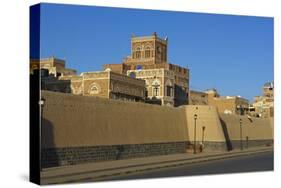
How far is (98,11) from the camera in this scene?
44.7 feet

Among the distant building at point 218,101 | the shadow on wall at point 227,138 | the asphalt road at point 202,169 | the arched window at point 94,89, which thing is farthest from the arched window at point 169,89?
the asphalt road at point 202,169

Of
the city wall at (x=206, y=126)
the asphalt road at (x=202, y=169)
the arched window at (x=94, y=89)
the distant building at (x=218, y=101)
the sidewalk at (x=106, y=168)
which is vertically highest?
the arched window at (x=94, y=89)

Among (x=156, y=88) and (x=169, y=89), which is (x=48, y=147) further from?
(x=169, y=89)

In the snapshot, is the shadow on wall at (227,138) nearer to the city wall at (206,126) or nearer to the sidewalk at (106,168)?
the city wall at (206,126)

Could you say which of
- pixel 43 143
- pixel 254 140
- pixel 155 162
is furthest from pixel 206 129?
pixel 43 143

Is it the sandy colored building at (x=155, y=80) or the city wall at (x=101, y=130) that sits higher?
the sandy colored building at (x=155, y=80)

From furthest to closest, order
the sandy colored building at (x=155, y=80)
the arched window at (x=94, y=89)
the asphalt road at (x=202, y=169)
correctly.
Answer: the sandy colored building at (x=155, y=80)
the arched window at (x=94, y=89)
the asphalt road at (x=202, y=169)

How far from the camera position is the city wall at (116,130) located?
557 inches

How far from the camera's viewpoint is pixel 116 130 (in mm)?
17016

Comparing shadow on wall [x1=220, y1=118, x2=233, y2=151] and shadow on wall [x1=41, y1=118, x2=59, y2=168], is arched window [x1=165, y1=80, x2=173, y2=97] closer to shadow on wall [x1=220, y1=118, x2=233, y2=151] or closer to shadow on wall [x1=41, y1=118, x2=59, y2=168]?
shadow on wall [x1=220, y1=118, x2=233, y2=151]

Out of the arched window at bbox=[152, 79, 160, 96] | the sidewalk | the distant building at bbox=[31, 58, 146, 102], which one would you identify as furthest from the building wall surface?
the sidewalk

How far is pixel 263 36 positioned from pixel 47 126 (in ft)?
23.6

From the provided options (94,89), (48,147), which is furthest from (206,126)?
(48,147)

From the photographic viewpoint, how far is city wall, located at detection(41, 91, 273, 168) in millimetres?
14156
